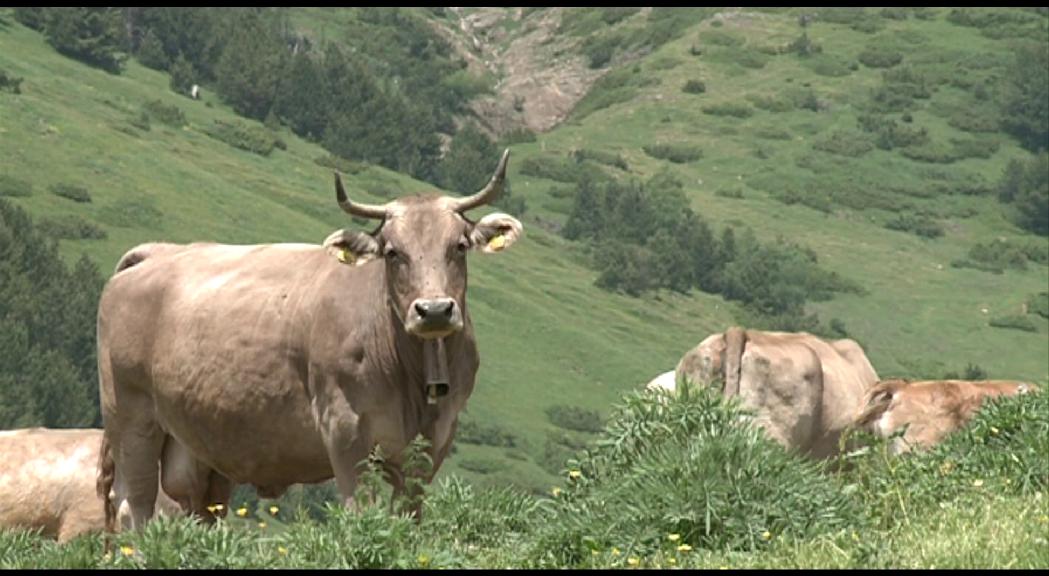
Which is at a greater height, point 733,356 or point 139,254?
point 139,254

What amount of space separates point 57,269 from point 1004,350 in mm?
45966

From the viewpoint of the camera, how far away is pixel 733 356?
22.8 meters

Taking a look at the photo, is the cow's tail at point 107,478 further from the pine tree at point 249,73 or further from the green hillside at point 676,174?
the pine tree at point 249,73

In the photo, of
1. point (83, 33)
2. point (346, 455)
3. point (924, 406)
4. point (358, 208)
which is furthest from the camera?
point (83, 33)

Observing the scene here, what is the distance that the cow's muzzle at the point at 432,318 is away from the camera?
13.6 meters

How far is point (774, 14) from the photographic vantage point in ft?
611

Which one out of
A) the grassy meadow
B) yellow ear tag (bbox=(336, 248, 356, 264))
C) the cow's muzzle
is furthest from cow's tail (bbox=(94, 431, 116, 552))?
the cow's muzzle

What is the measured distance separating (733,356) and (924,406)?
532cm

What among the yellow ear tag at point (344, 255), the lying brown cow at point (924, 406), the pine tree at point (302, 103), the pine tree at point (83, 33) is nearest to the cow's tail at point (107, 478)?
the yellow ear tag at point (344, 255)

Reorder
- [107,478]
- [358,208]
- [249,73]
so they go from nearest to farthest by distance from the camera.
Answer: [358,208] < [107,478] < [249,73]

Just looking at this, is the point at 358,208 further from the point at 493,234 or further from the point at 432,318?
the point at 432,318

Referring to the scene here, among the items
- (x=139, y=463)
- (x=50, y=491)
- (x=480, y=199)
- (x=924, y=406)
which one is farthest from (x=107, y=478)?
(x=924, y=406)

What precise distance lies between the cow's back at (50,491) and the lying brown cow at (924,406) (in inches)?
287

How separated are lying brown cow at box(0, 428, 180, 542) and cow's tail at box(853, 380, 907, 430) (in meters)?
7.07
